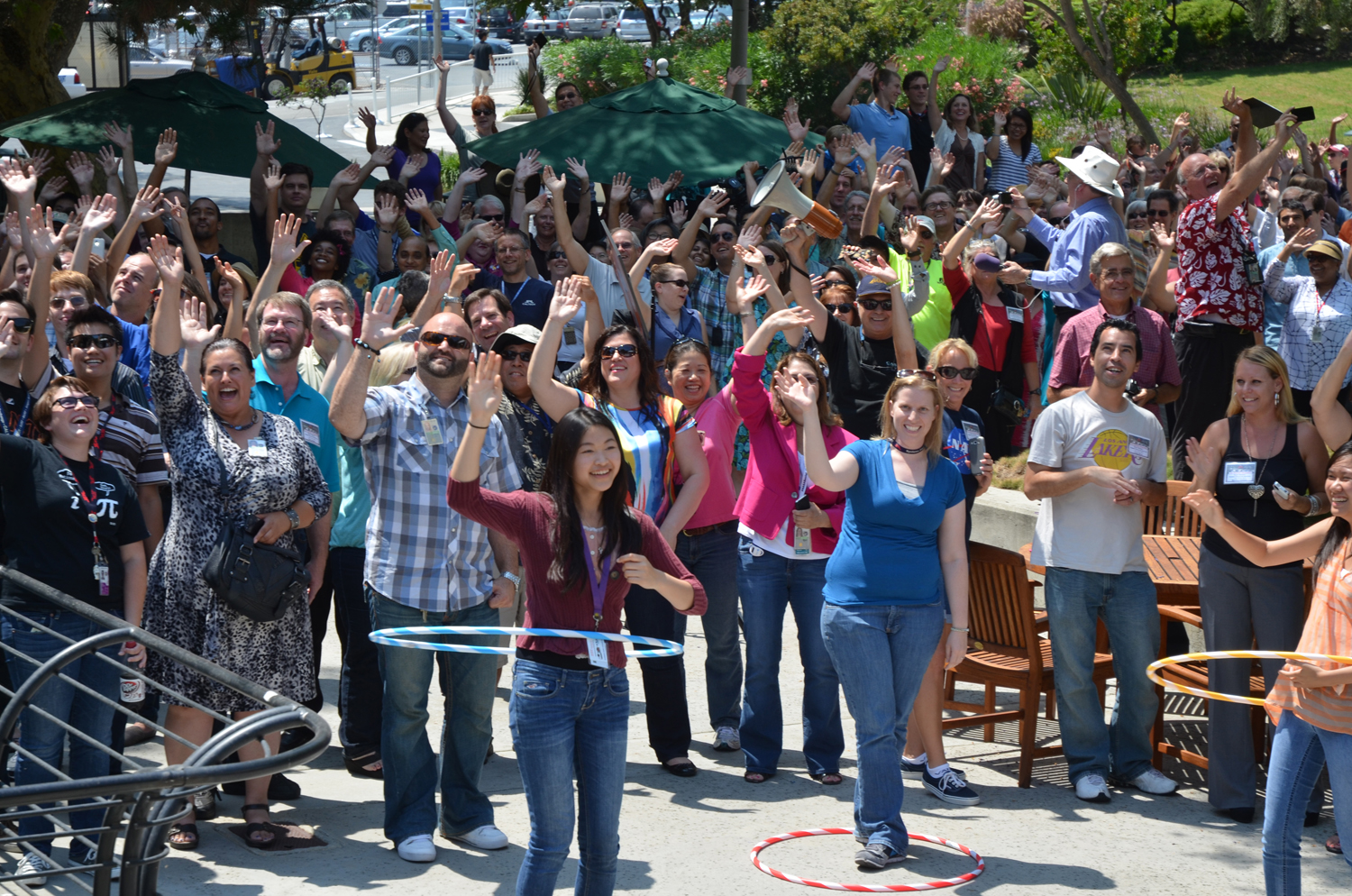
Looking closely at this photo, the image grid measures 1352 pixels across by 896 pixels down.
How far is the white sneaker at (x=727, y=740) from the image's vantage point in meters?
7.35

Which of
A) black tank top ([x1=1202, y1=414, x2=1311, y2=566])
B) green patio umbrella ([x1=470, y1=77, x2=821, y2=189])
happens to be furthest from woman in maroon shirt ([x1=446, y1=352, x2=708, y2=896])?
green patio umbrella ([x1=470, y1=77, x2=821, y2=189])

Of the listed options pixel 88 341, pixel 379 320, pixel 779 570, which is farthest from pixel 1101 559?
pixel 88 341

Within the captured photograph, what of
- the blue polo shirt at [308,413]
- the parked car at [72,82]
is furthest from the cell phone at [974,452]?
the parked car at [72,82]

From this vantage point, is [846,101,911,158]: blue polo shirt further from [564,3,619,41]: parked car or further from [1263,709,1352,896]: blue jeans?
[564,3,619,41]: parked car

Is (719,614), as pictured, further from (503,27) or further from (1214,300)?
(503,27)

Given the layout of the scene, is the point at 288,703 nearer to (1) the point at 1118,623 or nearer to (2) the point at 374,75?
(1) the point at 1118,623

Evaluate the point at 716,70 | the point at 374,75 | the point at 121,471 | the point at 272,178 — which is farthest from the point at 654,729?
the point at 374,75

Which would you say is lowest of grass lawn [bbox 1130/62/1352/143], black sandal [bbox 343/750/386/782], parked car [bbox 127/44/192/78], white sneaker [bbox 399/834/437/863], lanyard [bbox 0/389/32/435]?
black sandal [bbox 343/750/386/782]

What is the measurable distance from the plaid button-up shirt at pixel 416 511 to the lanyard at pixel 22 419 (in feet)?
5.02

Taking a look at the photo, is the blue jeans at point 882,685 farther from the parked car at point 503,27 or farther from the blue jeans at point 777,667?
the parked car at point 503,27

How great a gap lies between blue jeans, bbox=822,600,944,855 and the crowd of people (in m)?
0.02

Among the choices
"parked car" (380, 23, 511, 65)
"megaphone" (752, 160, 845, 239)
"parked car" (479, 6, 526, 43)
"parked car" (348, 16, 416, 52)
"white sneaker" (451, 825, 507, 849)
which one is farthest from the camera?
"parked car" (479, 6, 526, 43)

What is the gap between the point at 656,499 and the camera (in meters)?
6.80

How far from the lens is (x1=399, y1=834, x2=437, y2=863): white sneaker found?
588cm
